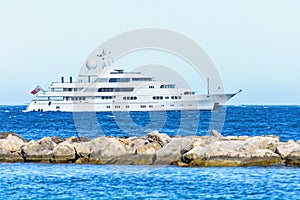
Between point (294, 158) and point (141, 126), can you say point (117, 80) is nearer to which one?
point (141, 126)

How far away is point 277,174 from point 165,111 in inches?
2620

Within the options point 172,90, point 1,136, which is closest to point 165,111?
point 172,90

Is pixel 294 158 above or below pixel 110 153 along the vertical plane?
below

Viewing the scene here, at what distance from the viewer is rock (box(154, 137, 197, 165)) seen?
2617 cm

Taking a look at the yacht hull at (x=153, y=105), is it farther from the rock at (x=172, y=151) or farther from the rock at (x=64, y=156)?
the rock at (x=172, y=151)

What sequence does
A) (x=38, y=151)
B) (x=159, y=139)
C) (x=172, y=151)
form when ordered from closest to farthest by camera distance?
1. (x=172, y=151)
2. (x=38, y=151)
3. (x=159, y=139)

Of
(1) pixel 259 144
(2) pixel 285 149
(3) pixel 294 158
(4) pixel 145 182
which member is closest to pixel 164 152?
(1) pixel 259 144

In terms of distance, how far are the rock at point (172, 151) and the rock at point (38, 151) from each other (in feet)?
14.3

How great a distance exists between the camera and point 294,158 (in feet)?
82.3

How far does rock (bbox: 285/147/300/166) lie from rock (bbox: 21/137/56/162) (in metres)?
8.97

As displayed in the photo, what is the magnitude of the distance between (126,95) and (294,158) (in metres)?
66.0

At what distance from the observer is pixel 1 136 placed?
35.8 meters

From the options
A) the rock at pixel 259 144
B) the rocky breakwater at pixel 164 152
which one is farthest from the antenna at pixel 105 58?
the rock at pixel 259 144

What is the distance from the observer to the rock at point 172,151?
85.9 ft
